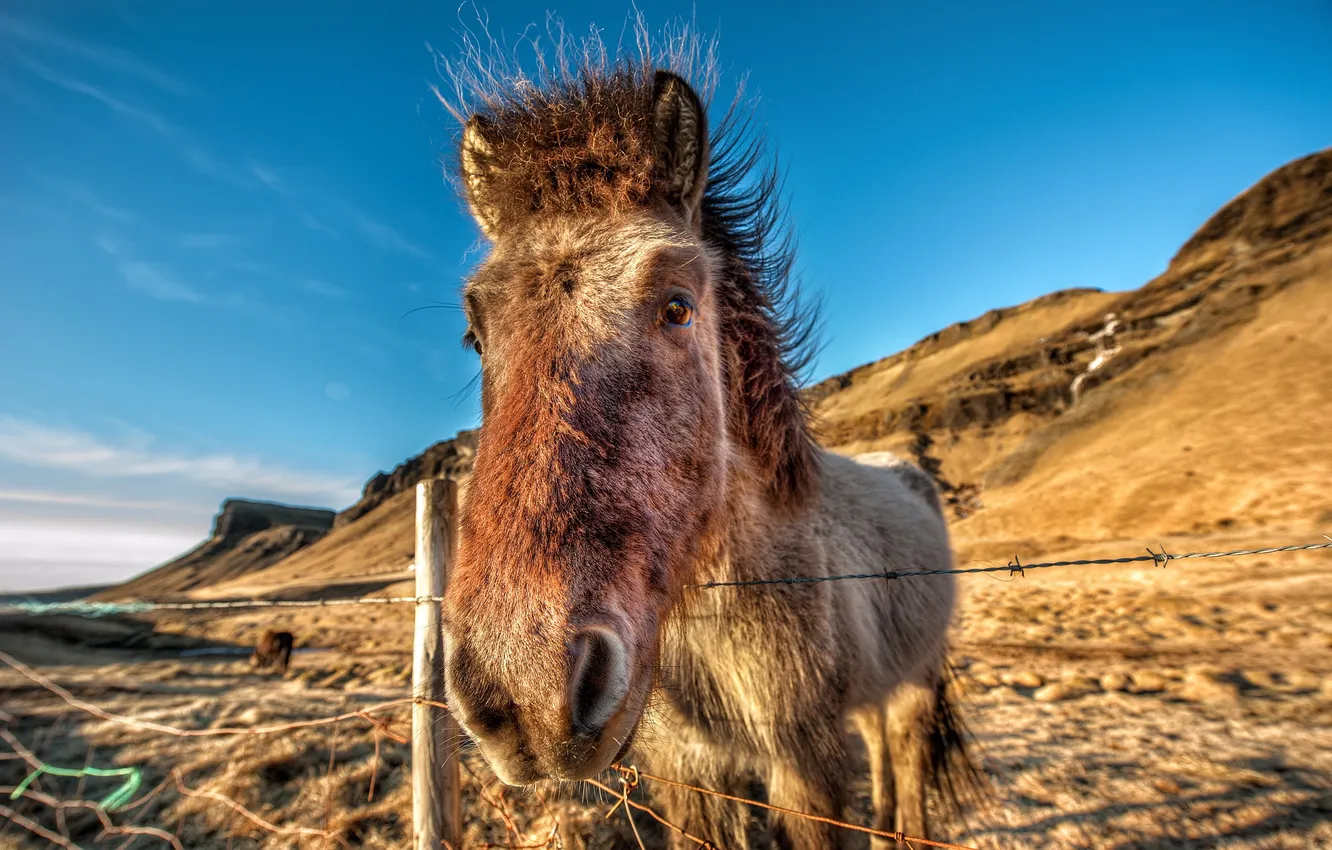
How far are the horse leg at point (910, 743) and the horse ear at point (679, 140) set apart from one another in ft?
11.3

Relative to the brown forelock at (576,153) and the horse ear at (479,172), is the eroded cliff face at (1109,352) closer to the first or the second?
the horse ear at (479,172)

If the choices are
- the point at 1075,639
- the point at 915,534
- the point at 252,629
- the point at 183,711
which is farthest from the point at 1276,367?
the point at 252,629

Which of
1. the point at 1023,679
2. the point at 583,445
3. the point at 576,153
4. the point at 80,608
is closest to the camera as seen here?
the point at 583,445

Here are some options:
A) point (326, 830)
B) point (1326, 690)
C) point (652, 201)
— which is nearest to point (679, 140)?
point (652, 201)

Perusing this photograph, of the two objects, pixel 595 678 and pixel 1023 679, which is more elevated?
pixel 595 678

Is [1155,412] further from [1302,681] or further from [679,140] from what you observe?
[679,140]

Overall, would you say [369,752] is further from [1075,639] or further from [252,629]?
[252,629]

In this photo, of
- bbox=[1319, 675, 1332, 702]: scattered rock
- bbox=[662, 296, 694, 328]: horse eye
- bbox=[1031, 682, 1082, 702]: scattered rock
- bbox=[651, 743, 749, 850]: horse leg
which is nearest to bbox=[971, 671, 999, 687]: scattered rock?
bbox=[1031, 682, 1082, 702]: scattered rock

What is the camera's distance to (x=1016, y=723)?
17.0 ft

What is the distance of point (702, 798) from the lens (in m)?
2.55

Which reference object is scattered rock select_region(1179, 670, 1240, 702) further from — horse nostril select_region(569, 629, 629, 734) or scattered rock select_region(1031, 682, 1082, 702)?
horse nostril select_region(569, 629, 629, 734)

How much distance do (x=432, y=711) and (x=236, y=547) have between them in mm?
95112

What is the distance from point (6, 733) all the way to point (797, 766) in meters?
6.46

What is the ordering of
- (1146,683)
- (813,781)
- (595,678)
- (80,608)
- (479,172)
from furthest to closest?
(1146,683) → (80,608) → (479,172) → (813,781) → (595,678)
